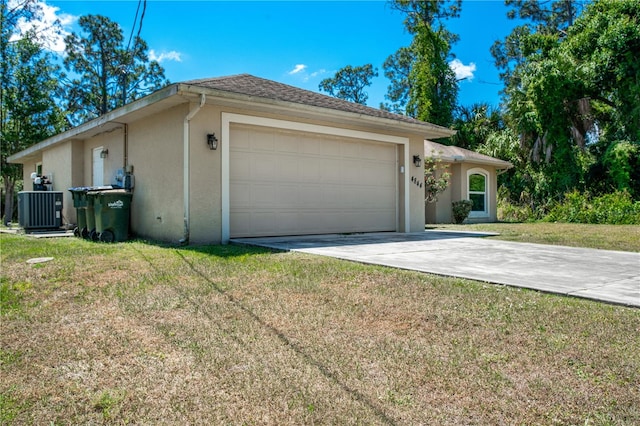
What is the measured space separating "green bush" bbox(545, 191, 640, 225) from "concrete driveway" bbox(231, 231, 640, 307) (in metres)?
10.3

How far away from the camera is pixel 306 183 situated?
32.2ft

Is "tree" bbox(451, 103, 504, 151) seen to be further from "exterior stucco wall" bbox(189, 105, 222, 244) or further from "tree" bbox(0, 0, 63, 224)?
"tree" bbox(0, 0, 63, 224)

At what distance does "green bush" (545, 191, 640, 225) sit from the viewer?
52.1ft

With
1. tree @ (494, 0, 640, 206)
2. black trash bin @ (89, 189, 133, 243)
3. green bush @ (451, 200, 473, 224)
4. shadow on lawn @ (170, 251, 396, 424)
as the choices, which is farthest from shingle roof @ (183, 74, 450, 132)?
tree @ (494, 0, 640, 206)

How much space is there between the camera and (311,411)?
7.14 feet

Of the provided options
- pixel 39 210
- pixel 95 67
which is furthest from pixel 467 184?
pixel 95 67

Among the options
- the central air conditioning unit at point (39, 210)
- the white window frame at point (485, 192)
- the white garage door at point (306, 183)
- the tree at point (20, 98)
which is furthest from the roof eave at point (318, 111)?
the tree at point (20, 98)

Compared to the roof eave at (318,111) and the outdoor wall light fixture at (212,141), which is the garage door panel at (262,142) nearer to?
the roof eave at (318,111)

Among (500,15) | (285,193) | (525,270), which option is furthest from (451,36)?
(525,270)

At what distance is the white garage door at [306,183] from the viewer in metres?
8.88

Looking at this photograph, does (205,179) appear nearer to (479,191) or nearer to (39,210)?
(39,210)

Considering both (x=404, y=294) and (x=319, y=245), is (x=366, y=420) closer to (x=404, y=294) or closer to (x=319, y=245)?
(x=404, y=294)

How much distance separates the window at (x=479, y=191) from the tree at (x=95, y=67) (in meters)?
22.5

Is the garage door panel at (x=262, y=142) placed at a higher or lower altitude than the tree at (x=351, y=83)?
lower
